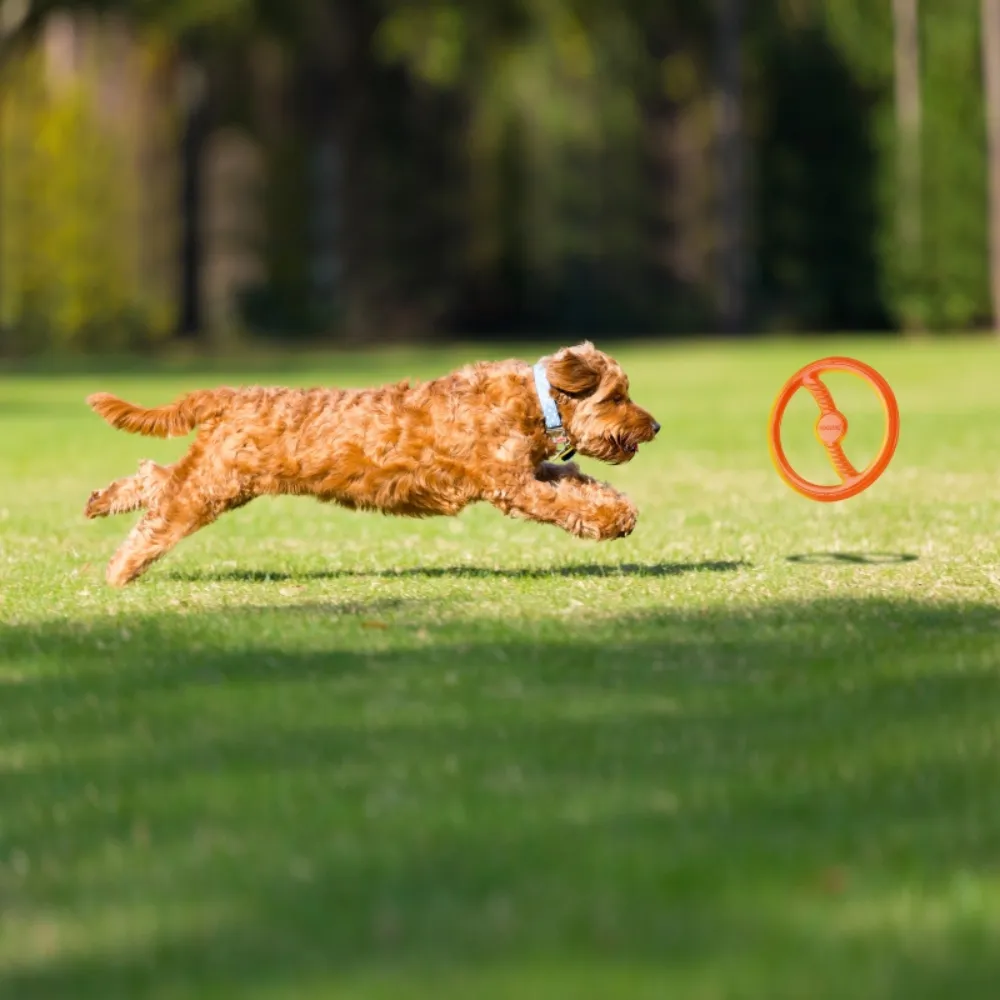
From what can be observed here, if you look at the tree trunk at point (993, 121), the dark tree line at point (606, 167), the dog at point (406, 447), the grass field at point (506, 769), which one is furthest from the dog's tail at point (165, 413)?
the tree trunk at point (993, 121)

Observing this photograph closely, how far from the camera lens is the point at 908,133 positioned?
4012cm

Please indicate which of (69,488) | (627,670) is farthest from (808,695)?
(69,488)

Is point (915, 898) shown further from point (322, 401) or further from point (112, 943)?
point (322, 401)

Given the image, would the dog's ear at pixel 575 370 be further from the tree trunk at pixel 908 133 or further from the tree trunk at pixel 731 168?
the tree trunk at pixel 731 168

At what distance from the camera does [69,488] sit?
1416 centimetres

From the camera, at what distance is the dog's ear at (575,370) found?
878cm

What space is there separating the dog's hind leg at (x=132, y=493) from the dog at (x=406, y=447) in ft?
0.08

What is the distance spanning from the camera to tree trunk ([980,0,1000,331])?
36.9 m

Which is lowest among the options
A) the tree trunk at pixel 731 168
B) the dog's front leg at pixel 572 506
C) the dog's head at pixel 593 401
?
the tree trunk at pixel 731 168

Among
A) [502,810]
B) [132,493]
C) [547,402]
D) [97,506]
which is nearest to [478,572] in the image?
[547,402]

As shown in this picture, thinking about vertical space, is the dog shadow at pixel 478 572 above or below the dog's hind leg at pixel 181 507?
below

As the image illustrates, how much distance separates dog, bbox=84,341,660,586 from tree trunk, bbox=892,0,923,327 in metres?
32.3

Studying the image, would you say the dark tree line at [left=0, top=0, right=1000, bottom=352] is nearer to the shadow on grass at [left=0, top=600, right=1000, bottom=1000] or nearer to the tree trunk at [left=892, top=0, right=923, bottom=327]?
the tree trunk at [left=892, top=0, right=923, bottom=327]

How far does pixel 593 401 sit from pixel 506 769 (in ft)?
11.7
